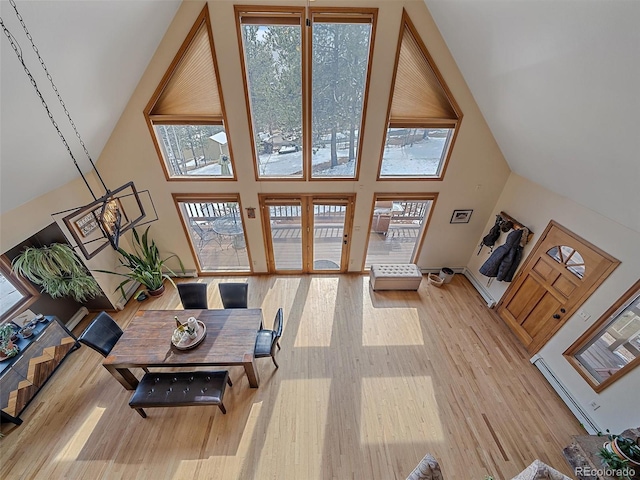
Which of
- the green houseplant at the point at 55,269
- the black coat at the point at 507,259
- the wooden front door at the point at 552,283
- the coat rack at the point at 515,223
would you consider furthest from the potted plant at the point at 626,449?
the green houseplant at the point at 55,269

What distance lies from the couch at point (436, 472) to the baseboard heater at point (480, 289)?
288 centimetres

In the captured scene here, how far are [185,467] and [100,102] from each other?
432cm

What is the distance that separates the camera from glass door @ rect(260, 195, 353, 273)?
4.75 metres

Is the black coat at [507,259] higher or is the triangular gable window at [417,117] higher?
the triangular gable window at [417,117]

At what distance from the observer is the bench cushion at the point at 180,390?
2.95 metres

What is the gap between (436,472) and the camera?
7.17 feet

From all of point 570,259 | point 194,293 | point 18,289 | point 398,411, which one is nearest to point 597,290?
point 570,259

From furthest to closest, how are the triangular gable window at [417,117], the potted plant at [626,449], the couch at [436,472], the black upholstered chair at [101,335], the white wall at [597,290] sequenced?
the triangular gable window at [417,117] < the black upholstered chair at [101,335] < the white wall at [597,290] < the potted plant at [626,449] < the couch at [436,472]

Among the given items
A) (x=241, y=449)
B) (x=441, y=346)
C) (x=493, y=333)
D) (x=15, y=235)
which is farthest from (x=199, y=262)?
(x=493, y=333)

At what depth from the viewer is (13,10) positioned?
161 centimetres

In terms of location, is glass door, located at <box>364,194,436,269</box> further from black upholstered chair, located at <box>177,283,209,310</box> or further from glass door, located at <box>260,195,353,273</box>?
black upholstered chair, located at <box>177,283,209,310</box>

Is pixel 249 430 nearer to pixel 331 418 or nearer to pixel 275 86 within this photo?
pixel 331 418

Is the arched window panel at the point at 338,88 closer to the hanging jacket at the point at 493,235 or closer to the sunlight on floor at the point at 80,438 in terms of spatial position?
the hanging jacket at the point at 493,235

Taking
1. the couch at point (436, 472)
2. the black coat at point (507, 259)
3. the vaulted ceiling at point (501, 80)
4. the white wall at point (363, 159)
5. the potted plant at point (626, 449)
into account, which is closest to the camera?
the vaulted ceiling at point (501, 80)
